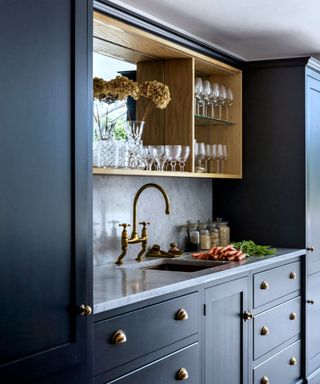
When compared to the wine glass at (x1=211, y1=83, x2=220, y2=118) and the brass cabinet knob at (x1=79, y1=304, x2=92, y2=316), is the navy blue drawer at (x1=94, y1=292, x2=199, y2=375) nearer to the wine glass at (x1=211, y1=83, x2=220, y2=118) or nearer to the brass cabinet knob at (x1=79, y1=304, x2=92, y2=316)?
the brass cabinet knob at (x1=79, y1=304, x2=92, y2=316)

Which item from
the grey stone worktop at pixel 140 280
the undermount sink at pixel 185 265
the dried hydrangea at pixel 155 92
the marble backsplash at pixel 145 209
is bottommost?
the undermount sink at pixel 185 265

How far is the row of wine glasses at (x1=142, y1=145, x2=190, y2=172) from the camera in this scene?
3644 millimetres

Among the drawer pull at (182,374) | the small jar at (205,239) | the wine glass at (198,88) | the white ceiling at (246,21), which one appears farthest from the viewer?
the small jar at (205,239)

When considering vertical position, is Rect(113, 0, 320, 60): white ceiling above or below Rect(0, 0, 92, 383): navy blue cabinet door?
above

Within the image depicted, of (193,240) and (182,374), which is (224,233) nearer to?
(193,240)

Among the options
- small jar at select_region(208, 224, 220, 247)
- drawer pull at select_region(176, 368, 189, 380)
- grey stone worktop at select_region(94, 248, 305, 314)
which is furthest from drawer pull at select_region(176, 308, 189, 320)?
small jar at select_region(208, 224, 220, 247)

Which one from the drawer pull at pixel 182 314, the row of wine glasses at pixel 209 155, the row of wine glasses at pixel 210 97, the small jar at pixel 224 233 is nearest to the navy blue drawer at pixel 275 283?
the small jar at pixel 224 233

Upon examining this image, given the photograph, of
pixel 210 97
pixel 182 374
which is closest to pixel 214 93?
pixel 210 97

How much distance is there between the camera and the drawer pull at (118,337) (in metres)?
2.49

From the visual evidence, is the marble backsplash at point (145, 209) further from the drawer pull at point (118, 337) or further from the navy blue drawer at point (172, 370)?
the drawer pull at point (118, 337)

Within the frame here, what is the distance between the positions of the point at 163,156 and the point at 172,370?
1253 millimetres

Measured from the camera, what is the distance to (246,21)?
392 centimetres

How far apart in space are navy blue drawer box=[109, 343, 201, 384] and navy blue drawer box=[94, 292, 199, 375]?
0.21 ft

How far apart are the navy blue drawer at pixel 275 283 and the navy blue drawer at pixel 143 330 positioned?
79cm
